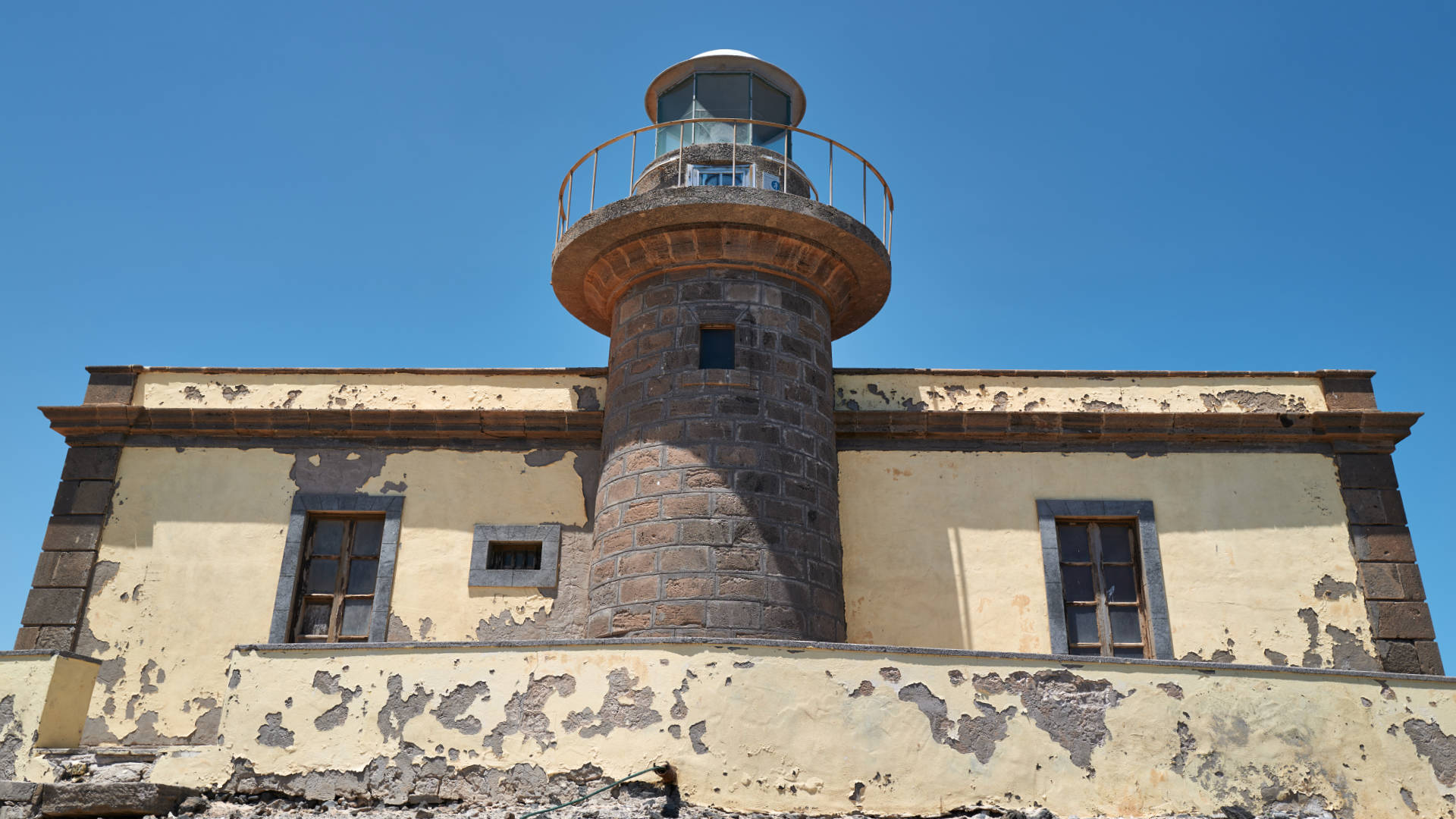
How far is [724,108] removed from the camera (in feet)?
33.4

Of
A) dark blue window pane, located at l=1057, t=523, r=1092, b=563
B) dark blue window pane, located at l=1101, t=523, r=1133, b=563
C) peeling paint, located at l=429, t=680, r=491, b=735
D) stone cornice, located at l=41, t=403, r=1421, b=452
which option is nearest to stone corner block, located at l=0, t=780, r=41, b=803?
peeling paint, located at l=429, t=680, r=491, b=735

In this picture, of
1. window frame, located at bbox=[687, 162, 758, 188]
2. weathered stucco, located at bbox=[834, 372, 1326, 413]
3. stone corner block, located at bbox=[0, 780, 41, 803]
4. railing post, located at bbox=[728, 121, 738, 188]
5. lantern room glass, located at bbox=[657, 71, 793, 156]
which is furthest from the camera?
lantern room glass, located at bbox=[657, 71, 793, 156]

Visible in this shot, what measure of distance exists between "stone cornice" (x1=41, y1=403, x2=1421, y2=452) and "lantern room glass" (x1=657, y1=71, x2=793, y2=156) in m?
2.60

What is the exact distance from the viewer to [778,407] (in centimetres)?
827

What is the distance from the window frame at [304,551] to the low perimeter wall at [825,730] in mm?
3045

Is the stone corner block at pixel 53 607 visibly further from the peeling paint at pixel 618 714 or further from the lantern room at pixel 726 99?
the lantern room at pixel 726 99

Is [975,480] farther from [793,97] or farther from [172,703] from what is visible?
[172,703]

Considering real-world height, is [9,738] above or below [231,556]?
below

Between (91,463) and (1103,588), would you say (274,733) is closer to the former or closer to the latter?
(91,463)

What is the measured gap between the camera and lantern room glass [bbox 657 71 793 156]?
9.98 meters

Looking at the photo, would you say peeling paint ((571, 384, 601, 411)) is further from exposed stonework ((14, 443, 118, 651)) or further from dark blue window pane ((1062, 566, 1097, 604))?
dark blue window pane ((1062, 566, 1097, 604))

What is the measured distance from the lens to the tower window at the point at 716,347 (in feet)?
27.6

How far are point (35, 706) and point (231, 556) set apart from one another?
124 inches

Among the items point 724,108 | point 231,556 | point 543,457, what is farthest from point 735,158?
point 231,556
